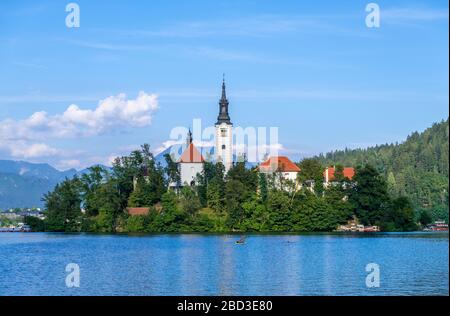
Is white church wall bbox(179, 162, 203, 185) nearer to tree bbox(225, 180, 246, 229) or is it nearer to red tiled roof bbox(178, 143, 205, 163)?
red tiled roof bbox(178, 143, 205, 163)

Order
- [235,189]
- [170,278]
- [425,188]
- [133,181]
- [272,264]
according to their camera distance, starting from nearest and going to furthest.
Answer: [170,278] → [272,264] → [235,189] → [133,181] → [425,188]

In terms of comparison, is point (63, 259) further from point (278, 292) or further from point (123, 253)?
point (278, 292)

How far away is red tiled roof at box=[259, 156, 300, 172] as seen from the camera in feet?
329

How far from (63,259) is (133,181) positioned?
149 feet

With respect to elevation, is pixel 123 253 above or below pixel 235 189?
below

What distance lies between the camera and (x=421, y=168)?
13262 cm

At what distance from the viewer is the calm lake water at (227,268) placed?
3691 centimetres

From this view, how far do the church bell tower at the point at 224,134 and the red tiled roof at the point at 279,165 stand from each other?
5.39 meters

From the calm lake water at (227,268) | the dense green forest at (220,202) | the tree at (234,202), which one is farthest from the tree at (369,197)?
the calm lake water at (227,268)

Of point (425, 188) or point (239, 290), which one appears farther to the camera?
point (425, 188)

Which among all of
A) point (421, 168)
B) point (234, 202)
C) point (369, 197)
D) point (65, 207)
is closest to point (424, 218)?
point (369, 197)

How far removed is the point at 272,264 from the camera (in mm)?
47750
